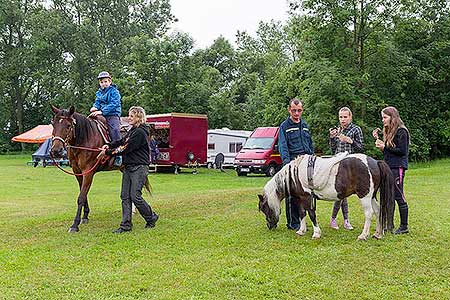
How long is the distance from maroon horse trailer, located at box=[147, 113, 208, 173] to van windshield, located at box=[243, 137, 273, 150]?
3.23m

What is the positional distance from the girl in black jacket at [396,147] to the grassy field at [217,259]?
497mm

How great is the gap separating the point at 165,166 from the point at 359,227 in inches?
762

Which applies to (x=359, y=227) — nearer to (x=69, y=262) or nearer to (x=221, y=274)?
(x=221, y=274)

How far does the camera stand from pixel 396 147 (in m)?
7.33

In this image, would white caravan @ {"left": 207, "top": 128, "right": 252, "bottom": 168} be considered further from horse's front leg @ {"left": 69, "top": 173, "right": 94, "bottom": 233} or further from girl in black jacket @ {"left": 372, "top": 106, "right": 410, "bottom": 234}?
girl in black jacket @ {"left": 372, "top": 106, "right": 410, "bottom": 234}

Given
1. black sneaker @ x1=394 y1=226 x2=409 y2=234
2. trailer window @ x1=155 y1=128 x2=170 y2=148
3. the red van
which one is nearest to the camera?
black sneaker @ x1=394 y1=226 x2=409 y2=234

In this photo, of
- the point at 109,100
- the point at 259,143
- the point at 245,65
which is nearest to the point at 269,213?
the point at 109,100

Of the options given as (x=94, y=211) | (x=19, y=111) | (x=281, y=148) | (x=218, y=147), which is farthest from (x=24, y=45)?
(x=281, y=148)

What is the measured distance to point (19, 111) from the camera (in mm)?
50531

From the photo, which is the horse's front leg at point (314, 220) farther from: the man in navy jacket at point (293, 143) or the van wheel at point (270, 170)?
the van wheel at point (270, 170)

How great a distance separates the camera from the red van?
23.6 m

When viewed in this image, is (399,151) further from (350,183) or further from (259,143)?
(259,143)

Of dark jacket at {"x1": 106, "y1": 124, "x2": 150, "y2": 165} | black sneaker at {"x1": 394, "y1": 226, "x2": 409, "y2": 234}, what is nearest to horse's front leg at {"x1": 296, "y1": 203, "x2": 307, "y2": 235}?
black sneaker at {"x1": 394, "y1": 226, "x2": 409, "y2": 234}

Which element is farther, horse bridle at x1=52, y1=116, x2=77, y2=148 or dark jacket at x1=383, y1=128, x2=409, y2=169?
horse bridle at x1=52, y1=116, x2=77, y2=148
